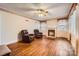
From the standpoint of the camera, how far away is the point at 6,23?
2.45 m

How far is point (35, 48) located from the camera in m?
2.60

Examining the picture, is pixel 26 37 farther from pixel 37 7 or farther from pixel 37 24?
pixel 37 7

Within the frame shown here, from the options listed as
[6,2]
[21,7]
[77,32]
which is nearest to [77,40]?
[77,32]

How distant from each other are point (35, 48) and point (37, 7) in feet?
3.59

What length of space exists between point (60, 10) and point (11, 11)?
51.1 inches

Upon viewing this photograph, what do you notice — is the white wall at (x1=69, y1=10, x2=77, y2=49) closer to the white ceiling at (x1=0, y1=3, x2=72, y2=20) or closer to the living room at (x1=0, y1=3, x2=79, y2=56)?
the living room at (x1=0, y1=3, x2=79, y2=56)

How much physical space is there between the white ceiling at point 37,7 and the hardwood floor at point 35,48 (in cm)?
69

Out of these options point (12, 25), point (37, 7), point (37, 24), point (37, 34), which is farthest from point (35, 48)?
point (37, 7)

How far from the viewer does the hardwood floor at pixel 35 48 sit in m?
2.48

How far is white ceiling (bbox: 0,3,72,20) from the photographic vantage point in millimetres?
2403

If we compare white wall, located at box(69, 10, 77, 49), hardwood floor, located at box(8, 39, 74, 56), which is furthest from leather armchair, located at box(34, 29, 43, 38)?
white wall, located at box(69, 10, 77, 49)

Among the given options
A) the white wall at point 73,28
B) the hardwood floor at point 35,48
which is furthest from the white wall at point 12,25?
the white wall at point 73,28

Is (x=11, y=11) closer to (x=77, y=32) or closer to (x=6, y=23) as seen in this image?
(x=6, y=23)

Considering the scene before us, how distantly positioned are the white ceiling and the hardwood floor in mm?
692
